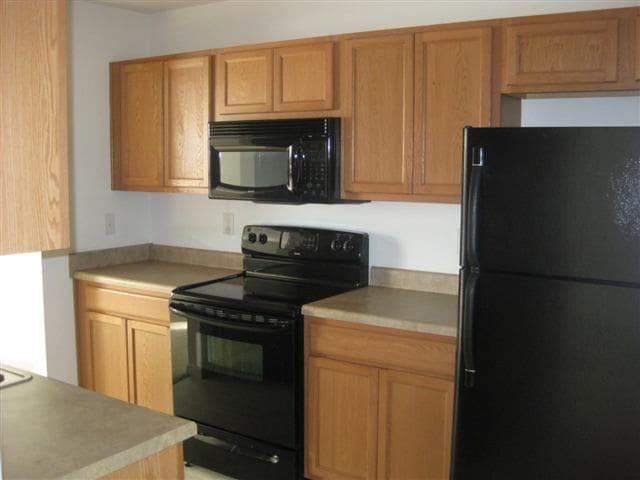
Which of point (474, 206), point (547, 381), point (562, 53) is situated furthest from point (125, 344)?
point (562, 53)

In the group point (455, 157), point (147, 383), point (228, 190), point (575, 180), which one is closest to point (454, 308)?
point (455, 157)

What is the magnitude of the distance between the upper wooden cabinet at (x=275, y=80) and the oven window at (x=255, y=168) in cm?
21

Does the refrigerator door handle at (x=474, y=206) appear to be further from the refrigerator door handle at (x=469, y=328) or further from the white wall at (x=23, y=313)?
the white wall at (x=23, y=313)

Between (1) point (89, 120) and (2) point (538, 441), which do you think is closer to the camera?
Result: (2) point (538, 441)

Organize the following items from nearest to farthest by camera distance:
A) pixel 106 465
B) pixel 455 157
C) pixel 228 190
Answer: pixel 106 465
pixel 455 157
pixel 228 190

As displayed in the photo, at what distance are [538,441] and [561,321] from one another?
0.42m

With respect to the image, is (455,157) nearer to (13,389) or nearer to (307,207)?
(307,207)

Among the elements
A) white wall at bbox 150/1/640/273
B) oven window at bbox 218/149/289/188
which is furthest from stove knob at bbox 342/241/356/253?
oven window at bbox 218/149/289/188

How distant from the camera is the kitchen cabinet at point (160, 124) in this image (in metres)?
3.81

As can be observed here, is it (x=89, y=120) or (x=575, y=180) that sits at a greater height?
(x=89, y=120)

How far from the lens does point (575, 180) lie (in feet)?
7.26

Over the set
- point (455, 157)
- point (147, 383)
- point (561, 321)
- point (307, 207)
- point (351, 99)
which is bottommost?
point (147, 383)

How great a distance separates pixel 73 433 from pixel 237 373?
5.42ft

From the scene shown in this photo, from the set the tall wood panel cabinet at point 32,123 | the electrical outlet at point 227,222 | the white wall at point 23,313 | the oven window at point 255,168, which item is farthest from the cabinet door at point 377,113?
the tall wood panel cabinet at point 32,123
